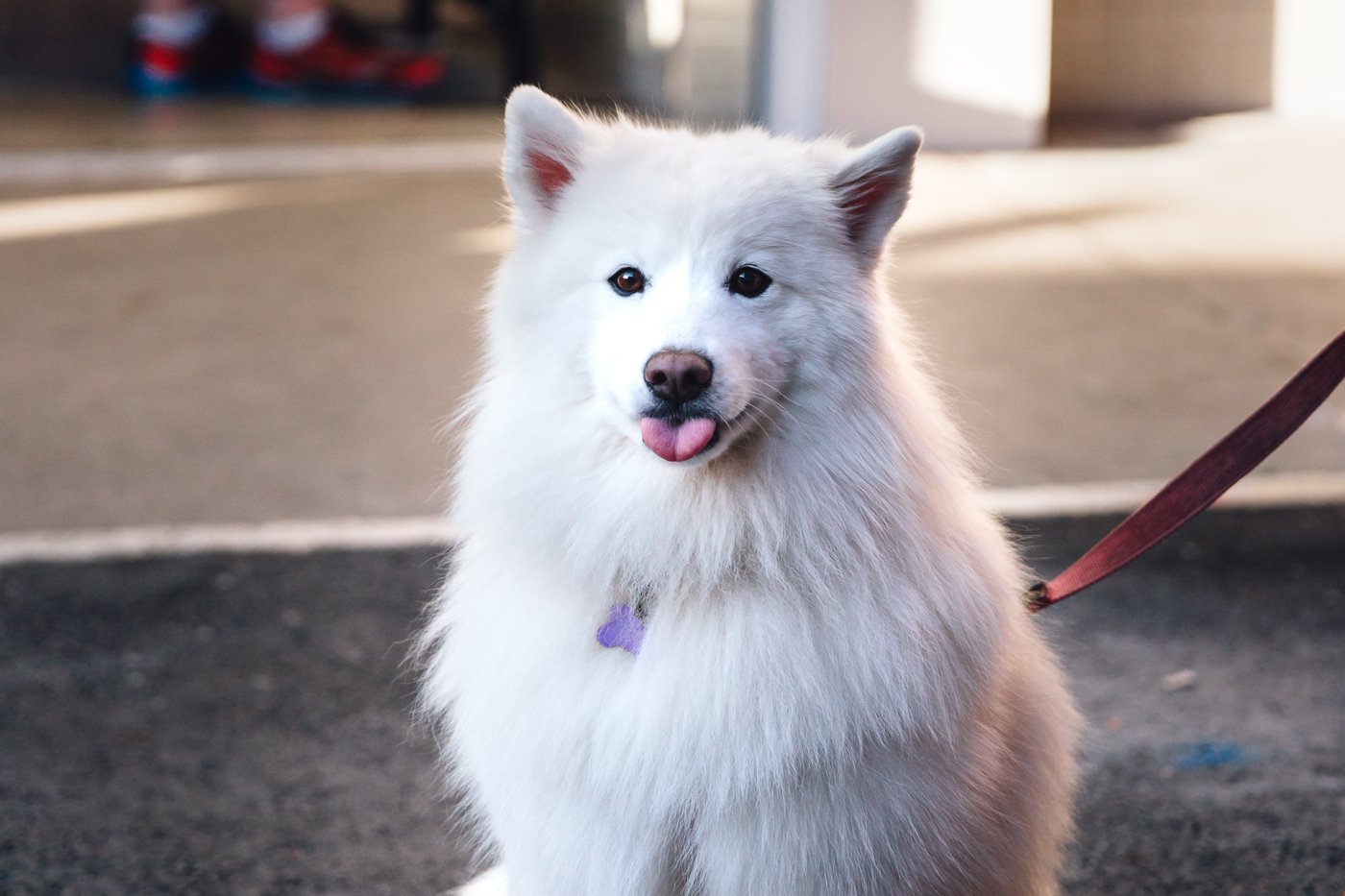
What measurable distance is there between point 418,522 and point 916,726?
2.67 meters

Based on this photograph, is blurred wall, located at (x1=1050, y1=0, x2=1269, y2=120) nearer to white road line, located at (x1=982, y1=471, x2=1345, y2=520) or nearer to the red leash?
white road line, located at (x1=982, y1=471, x2=1345, y2=520)

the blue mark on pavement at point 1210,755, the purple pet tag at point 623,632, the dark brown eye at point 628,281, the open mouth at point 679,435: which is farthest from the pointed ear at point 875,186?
the blue mark on pavement at point 1210,755

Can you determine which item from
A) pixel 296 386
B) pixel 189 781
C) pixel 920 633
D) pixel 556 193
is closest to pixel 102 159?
pixel 296 386

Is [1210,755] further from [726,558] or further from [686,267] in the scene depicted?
[686,267]

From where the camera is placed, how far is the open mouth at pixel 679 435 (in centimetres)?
188

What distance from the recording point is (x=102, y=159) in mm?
8844

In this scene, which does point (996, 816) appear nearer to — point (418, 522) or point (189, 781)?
point (189, 781)

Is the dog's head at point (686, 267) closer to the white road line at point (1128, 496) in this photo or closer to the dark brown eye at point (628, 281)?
the dark brown eye at point (628, 281)

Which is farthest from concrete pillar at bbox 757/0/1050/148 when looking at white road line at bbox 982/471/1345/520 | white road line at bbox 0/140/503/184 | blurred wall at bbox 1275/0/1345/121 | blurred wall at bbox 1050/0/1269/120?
white road line at bbox 982/471/1345/520

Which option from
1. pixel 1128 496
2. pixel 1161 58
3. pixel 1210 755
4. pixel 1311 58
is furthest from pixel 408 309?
pixel 1311 58

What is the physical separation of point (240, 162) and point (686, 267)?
7.85 m

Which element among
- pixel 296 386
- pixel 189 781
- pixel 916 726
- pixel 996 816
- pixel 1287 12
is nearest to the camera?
pixel 916 726

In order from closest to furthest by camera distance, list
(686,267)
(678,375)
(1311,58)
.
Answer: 1. (678,375)
2. (686,267)
3. (1311,58)

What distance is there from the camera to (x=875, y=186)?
209 centimetres
